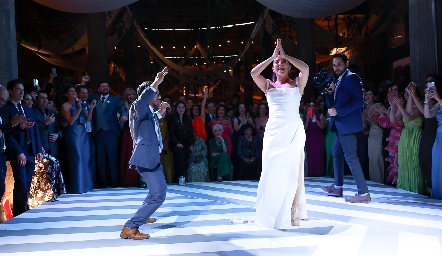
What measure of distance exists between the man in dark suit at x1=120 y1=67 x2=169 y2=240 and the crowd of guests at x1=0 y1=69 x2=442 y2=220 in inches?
72.3

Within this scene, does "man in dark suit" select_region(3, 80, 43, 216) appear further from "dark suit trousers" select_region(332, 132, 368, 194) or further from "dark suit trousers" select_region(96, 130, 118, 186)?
"dark suit trousers" select_region(332, 132, 368, 194)

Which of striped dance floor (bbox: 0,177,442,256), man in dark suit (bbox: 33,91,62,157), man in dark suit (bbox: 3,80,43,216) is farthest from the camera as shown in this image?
man in dark suit (bbox: 33,91,62,157)

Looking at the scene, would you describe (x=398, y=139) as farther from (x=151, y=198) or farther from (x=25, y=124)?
(x=25, y=124)

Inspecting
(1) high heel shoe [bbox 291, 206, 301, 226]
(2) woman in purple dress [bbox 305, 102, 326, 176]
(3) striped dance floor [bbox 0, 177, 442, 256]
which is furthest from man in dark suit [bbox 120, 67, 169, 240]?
(2) woman in purple dress [bbox 305, 102, 326, 176]

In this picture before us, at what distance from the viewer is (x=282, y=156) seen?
4.56 m

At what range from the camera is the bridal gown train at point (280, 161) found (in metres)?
4.52

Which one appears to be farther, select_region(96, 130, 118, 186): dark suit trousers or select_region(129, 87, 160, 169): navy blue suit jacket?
select_region(96, 130, 118, 186): dark suit trousers

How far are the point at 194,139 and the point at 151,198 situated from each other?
3793 millimetres

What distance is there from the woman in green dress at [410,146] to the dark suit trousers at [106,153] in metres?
4.12

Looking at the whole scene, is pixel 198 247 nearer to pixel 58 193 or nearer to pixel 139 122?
pixel 139 122

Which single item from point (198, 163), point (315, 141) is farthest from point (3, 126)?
point (315, 141)

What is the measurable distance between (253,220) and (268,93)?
A: 1.18 meters

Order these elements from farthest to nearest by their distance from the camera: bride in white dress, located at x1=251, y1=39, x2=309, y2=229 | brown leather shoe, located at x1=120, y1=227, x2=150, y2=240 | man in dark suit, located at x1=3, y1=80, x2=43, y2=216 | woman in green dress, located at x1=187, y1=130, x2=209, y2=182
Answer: woman in green dress, located at x1=187, y1=130, x2=209, y2=182 < man in dark suit, located at x1=3, y1=80, x2=43, y2=216 < bride in white dress, located at x1=251, y1=39, x2=309, y2=229 < brown leather shoe, located at x1=120, y1=227, x2=150, y2=240

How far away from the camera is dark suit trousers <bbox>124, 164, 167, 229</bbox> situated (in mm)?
4258
